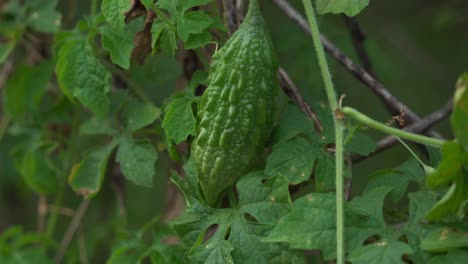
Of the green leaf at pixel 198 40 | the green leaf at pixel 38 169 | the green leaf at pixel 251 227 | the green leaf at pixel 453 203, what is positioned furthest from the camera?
the green leaf at pixel 38 169

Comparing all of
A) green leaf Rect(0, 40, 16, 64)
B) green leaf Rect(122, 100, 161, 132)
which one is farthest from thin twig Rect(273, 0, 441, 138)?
green leaf Rect(0, 40, 16, 64)

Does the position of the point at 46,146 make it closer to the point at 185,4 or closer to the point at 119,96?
the point at 119,96

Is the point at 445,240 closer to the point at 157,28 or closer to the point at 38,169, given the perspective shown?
the point at 157,28

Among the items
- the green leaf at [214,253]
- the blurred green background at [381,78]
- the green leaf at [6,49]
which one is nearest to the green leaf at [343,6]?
the green leaf at [214,253]

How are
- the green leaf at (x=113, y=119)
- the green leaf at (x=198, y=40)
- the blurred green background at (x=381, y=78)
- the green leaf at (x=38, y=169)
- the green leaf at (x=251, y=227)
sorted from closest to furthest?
1. the green leaf at (x=251, y=227)
2. the green leaf at (x=198, y=40)
3. the green leaf at (x=113, y=119)
4. the green leaf at (x=38, y=169)
5. the blurred green background at (x=381, y=78)

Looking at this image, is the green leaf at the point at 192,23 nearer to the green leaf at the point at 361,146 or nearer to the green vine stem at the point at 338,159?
the green vine stem at the point at 338,159

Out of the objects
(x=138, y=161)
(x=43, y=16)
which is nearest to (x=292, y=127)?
(x=138, y=161)
